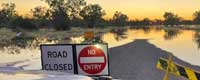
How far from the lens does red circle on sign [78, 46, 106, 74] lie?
8.86m

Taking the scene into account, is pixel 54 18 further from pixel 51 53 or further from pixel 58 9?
pixel 51 53

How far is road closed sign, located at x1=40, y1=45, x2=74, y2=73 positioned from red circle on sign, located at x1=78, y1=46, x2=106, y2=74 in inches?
6.8

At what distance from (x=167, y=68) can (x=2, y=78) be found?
4782 mm

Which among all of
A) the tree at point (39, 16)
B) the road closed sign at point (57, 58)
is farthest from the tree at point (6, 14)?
the road closed sign at point (57, 58)

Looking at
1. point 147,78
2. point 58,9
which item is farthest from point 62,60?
point 58,9

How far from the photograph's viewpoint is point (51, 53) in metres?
8.98

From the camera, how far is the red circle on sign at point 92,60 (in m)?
8.86

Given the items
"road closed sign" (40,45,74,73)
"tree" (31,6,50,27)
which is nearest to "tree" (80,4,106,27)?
"tree" (31,6,50,27)

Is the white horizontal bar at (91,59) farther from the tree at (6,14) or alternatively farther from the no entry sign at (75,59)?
the tree at (6,14)

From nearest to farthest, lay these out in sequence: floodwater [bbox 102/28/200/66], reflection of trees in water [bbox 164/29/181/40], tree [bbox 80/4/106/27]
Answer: floodwater [bbox 102/28/200/66]
reflection of trees in water [bbox 164/29/181/40]
tree [bbox 80/4/106/27]

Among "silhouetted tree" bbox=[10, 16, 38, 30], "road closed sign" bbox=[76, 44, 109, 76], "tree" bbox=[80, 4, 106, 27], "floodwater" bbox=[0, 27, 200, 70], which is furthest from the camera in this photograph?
"tree" bbox=[80, 4, 106, 27]

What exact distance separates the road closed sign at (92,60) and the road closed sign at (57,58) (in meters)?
0.13

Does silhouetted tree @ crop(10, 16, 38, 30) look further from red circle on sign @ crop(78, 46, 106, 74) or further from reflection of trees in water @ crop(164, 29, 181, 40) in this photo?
red circle on sign @ crop(78, 46, 106, 74)

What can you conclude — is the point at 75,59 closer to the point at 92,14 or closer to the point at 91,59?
the point at 91,59
